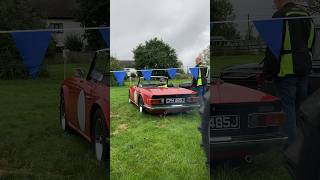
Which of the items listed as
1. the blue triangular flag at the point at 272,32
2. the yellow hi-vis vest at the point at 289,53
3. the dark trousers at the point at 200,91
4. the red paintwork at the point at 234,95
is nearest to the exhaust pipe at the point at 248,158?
the red paintwork at the point at 234,95

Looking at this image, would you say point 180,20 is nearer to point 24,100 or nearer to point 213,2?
point 213,2

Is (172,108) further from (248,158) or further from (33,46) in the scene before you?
(33,46)

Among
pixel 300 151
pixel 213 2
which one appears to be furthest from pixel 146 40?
pixel 300 151

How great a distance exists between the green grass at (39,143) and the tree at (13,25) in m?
0.16

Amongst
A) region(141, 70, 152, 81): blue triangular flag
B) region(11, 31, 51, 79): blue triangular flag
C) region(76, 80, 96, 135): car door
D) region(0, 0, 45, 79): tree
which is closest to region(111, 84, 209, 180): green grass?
region(141, 70, 152, 81): blue triangular flag

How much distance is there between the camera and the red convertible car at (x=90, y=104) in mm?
3588

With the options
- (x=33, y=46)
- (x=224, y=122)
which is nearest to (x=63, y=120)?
(x=33, y=46)

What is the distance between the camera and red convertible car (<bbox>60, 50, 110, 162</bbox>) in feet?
11.8

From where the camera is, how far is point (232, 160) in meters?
3.52

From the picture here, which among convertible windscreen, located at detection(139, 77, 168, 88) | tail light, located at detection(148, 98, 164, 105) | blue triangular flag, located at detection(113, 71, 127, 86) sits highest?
blue triangular flag, located at detection(113, 71, 127, 86)

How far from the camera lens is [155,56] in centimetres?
340

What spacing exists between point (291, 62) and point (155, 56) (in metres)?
0.93

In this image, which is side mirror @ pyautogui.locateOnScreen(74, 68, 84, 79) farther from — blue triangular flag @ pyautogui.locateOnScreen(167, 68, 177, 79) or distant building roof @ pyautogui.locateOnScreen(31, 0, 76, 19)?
blue triangular flag @ pyautogui.locateOnScreen(167, 68, 177, 79)

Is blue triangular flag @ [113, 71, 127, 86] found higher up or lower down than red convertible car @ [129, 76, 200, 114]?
higher up
